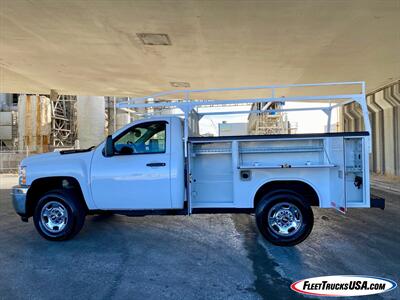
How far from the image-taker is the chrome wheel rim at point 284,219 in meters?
5.52

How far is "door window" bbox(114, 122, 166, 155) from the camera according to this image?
5.92 meters

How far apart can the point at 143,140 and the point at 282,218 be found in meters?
2.71

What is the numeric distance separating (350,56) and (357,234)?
5819 millimetres

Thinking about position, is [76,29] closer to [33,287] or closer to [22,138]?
[33,287]

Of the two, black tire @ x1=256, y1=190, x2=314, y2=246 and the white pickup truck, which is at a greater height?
the white pickup truck

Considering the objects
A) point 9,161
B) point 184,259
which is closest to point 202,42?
point 184,259

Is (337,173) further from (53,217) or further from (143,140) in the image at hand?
(53,217)

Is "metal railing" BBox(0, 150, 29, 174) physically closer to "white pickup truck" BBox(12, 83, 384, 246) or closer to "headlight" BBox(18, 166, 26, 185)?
"headlight" BBox(18, 166, 26, 185)

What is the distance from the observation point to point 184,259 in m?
5.05

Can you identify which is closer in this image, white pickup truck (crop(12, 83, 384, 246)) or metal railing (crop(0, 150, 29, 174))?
white pickup truck (crop(12, 83, 384, 246))

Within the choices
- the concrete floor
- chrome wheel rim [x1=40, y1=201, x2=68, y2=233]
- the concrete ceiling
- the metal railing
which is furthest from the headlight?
the metal railing

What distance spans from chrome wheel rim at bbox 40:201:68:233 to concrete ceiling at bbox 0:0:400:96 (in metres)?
4.05

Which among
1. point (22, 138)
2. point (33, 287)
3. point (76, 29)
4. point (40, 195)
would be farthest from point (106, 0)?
point (22, 138)

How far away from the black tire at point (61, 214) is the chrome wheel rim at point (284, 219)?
3.30m
